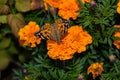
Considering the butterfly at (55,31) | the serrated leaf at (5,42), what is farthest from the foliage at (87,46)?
the serrated leaf at (5,42)

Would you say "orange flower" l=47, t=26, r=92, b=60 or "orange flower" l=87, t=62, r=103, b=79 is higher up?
"orange flower" l=47, t=26, r=92, b=60

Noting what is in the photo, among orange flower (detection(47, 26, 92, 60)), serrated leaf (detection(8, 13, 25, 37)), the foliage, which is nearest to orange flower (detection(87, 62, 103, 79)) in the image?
the foliage

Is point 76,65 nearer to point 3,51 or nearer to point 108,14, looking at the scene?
point 108,14

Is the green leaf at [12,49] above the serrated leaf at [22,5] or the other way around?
the other way around

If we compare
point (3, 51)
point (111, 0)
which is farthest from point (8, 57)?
point (111, 0)

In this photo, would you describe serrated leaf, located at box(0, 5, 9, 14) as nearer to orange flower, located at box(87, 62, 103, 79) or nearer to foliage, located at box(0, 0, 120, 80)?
foliage, located at box(0, 0, 120, 80)

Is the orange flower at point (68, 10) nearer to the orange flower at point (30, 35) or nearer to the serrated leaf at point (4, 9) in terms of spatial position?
the orange flower at point (30, 35)

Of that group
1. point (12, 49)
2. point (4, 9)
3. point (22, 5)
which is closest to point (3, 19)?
point (4, 9)
